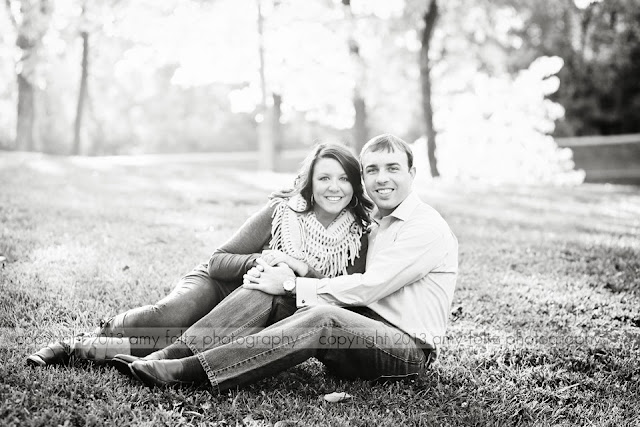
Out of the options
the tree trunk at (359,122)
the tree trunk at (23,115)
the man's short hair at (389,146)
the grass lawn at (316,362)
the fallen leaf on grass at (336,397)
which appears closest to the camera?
the grass lawn at (316,362)

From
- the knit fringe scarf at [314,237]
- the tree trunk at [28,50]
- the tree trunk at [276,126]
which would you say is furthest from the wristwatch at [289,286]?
the tree trunk at [28,50]

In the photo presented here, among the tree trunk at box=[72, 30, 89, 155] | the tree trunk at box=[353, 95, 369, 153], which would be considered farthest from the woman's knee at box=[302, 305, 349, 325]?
the tree trunk at box=[72, 30, 89, 155]

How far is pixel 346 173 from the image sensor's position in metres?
3.70

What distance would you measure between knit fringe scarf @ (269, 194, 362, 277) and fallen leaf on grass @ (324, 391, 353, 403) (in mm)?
731

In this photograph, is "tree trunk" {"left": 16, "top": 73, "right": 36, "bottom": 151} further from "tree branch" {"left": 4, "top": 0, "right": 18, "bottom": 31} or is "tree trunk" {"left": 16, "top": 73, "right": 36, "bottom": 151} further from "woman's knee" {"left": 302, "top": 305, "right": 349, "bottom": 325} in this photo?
"woman's knee" {"left": 302, "top": 305, "right": 349, "bottom": 325}

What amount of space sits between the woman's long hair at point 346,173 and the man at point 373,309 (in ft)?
0.45

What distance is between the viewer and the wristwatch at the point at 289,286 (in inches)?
129

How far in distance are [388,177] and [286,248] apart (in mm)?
762

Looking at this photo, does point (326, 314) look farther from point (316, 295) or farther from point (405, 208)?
point (405, 208)

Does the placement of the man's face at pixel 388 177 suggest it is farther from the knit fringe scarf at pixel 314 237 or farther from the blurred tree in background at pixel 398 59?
the blurred tree in background at pixel 398 59

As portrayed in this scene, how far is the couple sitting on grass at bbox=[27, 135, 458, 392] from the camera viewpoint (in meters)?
3.01

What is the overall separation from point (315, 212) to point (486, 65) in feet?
50.9

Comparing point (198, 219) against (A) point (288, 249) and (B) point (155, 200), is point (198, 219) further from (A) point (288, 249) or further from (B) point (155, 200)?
(A) point (288, 249)

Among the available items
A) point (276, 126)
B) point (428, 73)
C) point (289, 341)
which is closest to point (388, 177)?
point (289, 341)
